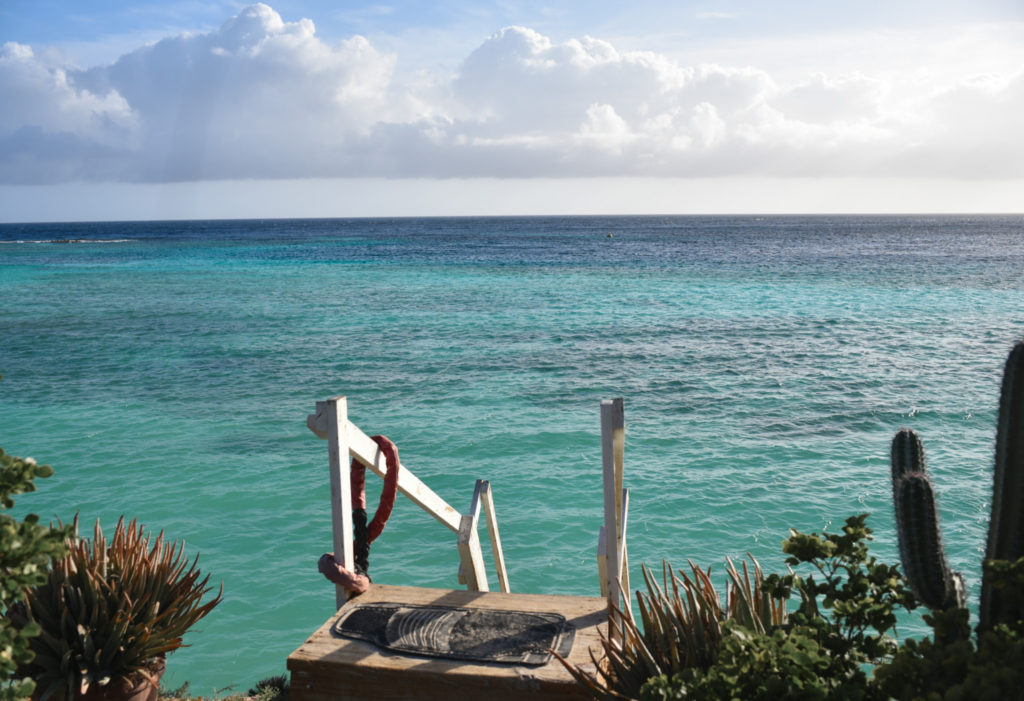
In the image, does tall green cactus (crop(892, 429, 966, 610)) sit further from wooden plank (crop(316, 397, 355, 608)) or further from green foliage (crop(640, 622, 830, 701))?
wooden plank (crop(316, 397, 355, 608))

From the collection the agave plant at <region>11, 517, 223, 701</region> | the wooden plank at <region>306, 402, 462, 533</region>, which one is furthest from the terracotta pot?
the wooden plank at <region>306, 402, 462, 533</region>

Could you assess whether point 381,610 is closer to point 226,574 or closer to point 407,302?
point 226,574

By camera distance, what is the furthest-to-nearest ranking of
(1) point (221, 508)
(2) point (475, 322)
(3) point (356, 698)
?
(2) point (475, 322), (1) point (221, 508), (3) point (356, 698)

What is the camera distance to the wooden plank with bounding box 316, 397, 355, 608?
4.27 m

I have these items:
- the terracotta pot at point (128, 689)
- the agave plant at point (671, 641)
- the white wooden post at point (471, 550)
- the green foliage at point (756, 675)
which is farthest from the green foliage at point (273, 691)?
the green foliage at point (756, 675)

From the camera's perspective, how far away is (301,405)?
1470cm

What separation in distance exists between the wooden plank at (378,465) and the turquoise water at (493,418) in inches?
116

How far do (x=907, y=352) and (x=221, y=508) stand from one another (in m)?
16.8

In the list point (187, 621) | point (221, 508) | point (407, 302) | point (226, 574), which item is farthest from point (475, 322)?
point (187, 621)

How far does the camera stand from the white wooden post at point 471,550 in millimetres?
4801

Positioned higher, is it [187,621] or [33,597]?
[33,597]

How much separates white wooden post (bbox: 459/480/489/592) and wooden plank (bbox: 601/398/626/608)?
91 centimetres

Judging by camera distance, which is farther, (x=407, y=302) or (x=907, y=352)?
(x=407, y=302)

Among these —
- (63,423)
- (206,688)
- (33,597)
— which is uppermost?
(33,597)
